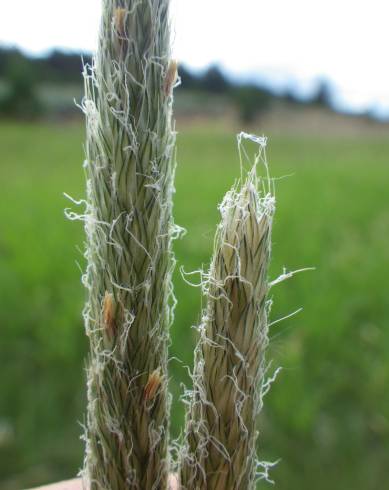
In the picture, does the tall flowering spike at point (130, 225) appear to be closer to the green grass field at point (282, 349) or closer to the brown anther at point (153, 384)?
the brown anther at point (153, 384)

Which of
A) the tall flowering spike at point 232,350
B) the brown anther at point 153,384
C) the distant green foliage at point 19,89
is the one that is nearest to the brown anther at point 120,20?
the tall flowering spike at point 232,350

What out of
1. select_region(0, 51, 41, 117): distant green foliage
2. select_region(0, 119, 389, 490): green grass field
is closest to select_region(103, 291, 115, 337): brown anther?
select_region(0, 119, 389, 490): green grass field

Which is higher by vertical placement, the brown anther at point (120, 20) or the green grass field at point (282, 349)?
the brown anther at point (120, 20)

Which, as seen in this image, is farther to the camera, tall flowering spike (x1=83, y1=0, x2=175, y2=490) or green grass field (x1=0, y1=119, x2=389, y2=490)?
green grass field (x1=0, y1=119, x2=389, y2=490)

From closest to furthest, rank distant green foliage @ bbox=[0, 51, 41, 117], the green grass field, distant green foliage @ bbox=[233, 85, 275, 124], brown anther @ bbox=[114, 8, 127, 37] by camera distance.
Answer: brown anther @ bbox=[114, 8, 127, 37]
the green grass field
distant green foliage @ bbox=[0, 51, 41, 117]
distant green foliage @ bbox=[233, 85, 275, 124]

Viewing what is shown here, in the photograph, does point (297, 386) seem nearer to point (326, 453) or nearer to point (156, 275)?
point (326, 453)

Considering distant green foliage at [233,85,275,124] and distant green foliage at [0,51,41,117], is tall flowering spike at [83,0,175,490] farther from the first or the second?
distant green foliage at [233,85,275,124]
